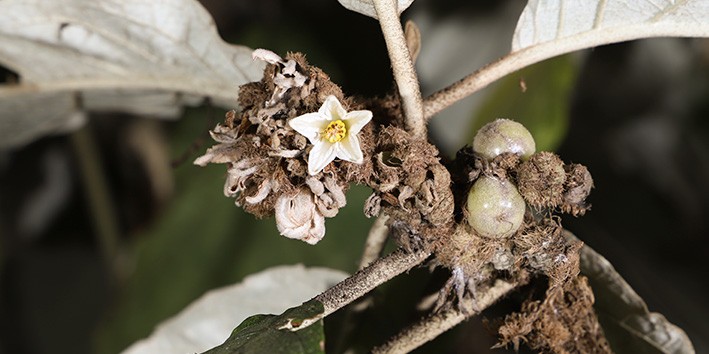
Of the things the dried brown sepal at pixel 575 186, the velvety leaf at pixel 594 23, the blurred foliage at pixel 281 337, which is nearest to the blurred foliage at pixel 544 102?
the velvety leaf at pixel 594 23

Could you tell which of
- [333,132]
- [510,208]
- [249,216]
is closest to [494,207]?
[510,208]

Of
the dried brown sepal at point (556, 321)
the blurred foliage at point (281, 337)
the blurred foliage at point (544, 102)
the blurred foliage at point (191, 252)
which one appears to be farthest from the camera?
the blurred foliage at point (191, 252)

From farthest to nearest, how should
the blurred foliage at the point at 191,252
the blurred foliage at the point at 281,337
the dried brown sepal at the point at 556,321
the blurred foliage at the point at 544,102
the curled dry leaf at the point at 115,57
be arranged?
1. the blurred foliage at the point at 191,252
2. the blurred foliage at the point at 544,102
3. the curled dry leaf at the point at 115,57
4. the dried brown sepal at the point at 556,321
5. the blurred foliage at the point at 281,337

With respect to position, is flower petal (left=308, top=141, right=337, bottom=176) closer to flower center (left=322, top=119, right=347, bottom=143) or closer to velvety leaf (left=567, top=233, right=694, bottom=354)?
flower center (left=322, top=119, right=347, bottom=143)

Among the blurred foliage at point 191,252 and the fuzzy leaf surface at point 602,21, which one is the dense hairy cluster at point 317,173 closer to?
the fuzzy leaf surface at point 602,21

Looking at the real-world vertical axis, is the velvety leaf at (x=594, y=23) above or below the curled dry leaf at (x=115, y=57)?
below

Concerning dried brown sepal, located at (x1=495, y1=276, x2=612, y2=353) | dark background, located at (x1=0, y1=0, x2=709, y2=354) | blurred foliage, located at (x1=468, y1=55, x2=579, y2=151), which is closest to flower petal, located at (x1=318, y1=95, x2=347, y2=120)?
dried brown sepal, located at (x1=495, y1=276, x2=612, y2=353)

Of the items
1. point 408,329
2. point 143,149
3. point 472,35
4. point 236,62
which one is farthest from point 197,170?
point 408,329
